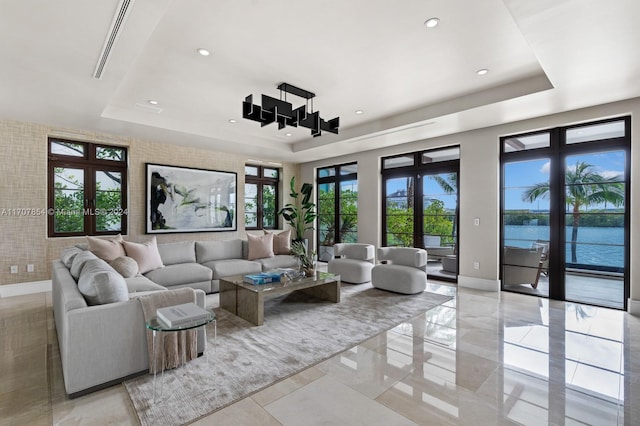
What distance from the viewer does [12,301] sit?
4480 mm

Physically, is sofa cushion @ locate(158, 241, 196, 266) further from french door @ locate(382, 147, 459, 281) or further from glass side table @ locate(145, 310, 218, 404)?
french door @ locate(382, 147, 459, 281)

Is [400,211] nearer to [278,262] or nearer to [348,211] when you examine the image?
[348,211]

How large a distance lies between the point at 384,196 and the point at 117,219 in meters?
5.51

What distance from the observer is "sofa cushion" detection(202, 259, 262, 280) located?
16.3 ft

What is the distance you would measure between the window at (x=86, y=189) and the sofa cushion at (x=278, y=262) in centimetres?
285

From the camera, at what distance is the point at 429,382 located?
238 cm

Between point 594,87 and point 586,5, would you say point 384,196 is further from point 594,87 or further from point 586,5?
point 586,5

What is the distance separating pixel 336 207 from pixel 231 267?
3725 mm

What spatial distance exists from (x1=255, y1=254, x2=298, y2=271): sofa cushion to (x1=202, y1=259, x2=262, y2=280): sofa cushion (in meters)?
0.18

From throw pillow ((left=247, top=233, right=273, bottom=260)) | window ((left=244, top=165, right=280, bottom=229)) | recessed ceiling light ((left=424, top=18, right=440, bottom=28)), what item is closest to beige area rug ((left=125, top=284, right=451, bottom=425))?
throw pillow ((left=247, top=233, right=273, bottom=260))

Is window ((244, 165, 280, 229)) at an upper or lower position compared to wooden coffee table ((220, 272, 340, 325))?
upper

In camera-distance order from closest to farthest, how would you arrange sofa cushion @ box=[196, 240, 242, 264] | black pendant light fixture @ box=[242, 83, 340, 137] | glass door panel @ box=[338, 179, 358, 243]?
black pendant light fixture @ box=[242, 83, 340, 137] < sofa cushion @ box=[196, 240, 242, 264] < glass door panel @ box=[338, 179, 358, 243]

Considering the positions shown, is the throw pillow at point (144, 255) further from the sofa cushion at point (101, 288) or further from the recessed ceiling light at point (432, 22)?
the recessed ceiling light at point (432, 22)

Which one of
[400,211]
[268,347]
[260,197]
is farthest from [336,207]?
[268,347]
